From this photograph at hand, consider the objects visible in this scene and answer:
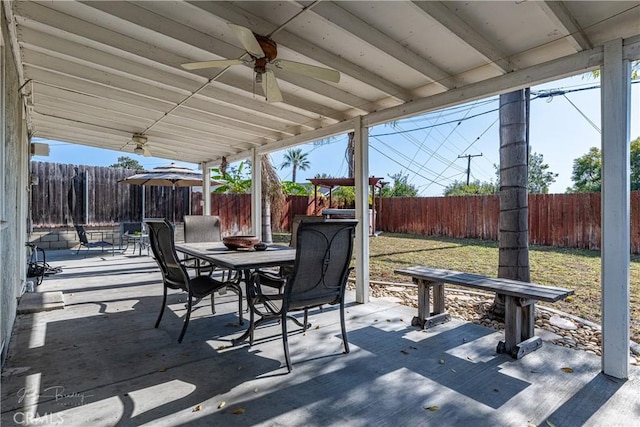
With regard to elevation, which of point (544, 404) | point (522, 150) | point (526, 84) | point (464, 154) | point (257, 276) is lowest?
point (544, 404)

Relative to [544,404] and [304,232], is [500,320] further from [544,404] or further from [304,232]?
[304,232]

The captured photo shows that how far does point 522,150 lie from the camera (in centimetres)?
364

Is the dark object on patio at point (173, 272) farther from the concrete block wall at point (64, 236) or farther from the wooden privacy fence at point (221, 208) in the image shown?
the wooden privacy fence at point (221, 208)

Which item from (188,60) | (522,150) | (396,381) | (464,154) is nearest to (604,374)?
(396,381)

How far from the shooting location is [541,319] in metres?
3.77

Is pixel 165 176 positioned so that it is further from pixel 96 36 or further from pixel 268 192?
pixel 96 36

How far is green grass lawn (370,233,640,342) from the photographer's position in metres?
4.32

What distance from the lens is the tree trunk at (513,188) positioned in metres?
3.63

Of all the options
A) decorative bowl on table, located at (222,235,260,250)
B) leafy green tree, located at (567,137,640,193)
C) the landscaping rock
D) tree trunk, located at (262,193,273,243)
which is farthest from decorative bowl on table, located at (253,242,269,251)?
leafy green tree, located at (567,137,640,193)

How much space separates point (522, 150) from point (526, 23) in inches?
58.7

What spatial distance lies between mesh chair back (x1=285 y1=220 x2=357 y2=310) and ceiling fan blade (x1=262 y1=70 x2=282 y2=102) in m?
1.31

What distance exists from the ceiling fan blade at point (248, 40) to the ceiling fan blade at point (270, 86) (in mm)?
188

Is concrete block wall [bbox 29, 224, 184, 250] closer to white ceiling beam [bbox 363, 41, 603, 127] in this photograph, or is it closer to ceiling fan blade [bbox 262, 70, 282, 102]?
ceiling fan blade [bbox 262, 70, 282, 102]

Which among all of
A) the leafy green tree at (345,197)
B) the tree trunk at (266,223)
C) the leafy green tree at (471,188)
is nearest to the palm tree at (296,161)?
the leafy green tree at (471,188)
